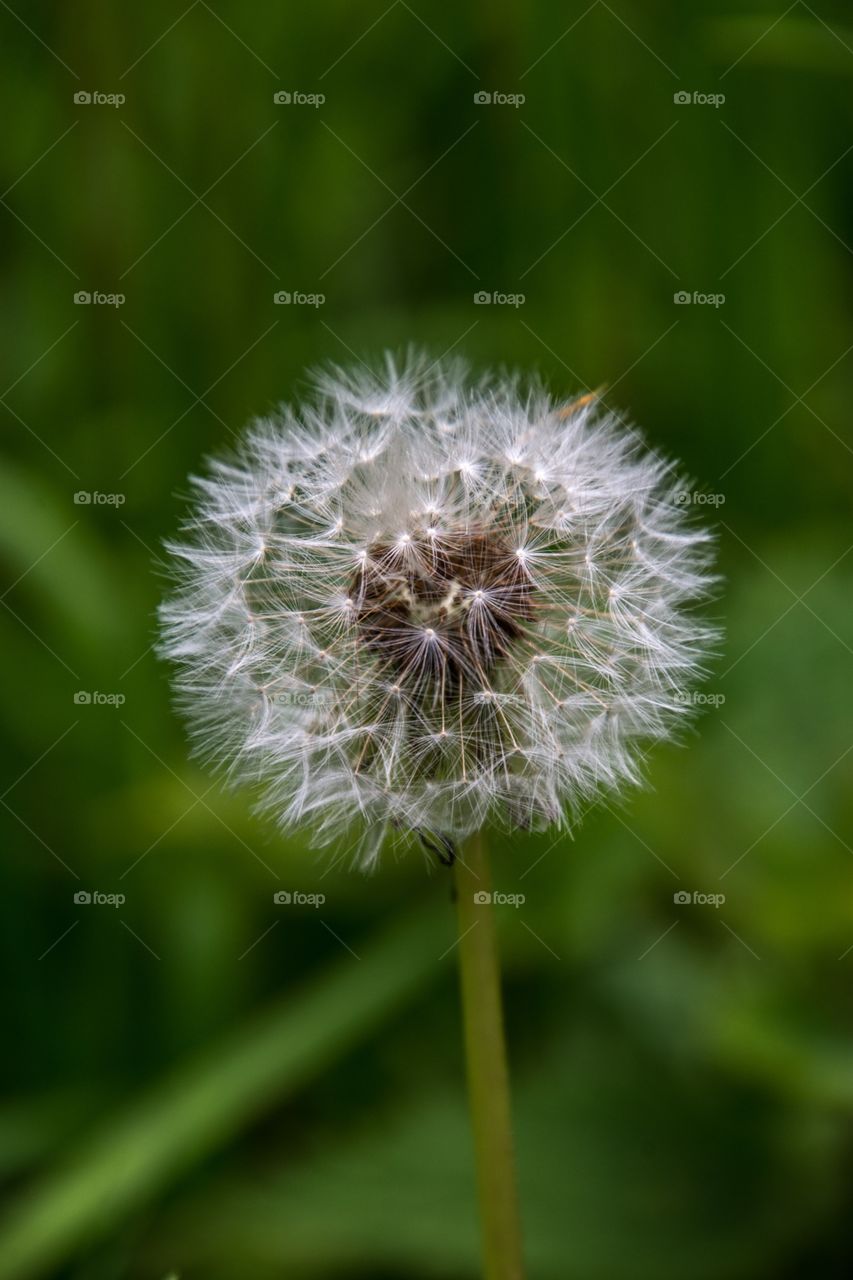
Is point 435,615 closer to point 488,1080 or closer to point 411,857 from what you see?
point 488,1080

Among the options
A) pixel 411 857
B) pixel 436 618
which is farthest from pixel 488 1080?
pixel 411 857

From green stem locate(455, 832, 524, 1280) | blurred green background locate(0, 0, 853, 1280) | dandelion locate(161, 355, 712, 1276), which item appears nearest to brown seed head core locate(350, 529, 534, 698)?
dandelion locate(161, 355, 712, 1276)

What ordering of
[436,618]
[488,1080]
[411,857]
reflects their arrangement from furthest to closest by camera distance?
[411,857] → [436,618] → [488,1080]

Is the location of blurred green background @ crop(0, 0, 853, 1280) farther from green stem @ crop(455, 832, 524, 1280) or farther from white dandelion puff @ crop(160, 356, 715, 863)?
green stem @ crop(455, 832, 524, 1280)

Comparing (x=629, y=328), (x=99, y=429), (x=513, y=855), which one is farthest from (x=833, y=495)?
(x=99, y=429)

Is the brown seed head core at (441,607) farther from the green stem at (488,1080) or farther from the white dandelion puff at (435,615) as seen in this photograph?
the green stem at (488,1080)

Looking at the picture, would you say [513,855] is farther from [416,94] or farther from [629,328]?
[416,94]

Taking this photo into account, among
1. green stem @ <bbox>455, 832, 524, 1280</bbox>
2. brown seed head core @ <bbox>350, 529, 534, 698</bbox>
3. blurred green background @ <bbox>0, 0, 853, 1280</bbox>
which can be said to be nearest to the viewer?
green stem @ <bbox>455, 832, 524, 1280</bbox>
